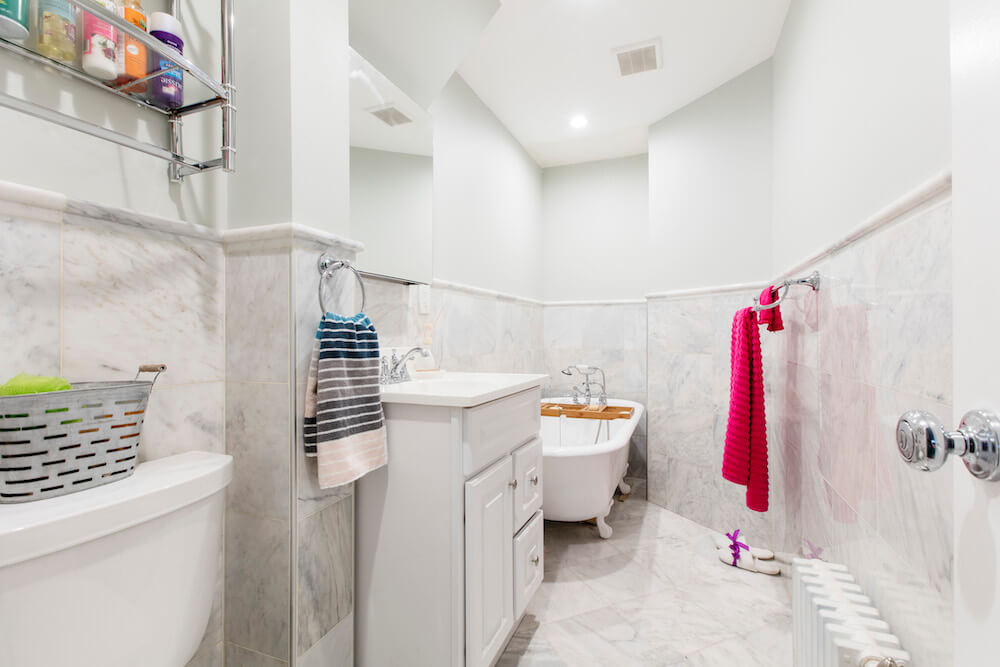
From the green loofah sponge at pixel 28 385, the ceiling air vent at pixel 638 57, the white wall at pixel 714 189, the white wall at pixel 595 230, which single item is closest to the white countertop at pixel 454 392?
the green loofah sponge at pixel 28 385

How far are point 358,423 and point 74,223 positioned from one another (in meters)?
0.72

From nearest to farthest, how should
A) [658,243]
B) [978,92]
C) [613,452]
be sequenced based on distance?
[978,92] < [613,452] < [658,243]

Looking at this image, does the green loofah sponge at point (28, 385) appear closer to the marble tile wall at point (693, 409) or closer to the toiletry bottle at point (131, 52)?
the toiletry bottle at point (131, 52)

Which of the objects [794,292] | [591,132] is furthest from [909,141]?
[591,132]

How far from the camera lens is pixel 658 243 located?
295 cm

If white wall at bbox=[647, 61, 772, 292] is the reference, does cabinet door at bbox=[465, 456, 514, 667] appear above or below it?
below

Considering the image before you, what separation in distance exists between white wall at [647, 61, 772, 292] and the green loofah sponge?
2.74m

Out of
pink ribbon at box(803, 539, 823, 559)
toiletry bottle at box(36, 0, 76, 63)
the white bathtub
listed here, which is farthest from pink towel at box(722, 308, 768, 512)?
toiletry bottle at box(36, 0, 76, 63)

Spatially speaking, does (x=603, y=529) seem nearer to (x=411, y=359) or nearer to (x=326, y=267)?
(x=411, y=359)

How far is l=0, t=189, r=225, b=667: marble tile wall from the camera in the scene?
0.84 metres

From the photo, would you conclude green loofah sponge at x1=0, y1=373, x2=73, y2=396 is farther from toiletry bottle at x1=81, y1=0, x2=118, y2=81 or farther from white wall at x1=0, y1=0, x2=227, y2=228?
toiletry bottle at x1=81, y1=0, x2=118, y2=81

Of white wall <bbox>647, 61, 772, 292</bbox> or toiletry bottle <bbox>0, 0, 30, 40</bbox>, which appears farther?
white wall <bbox>647, 61, 772, 292</bbox>

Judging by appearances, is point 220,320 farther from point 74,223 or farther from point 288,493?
point 288,493

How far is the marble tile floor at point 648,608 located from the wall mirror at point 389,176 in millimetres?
1459
